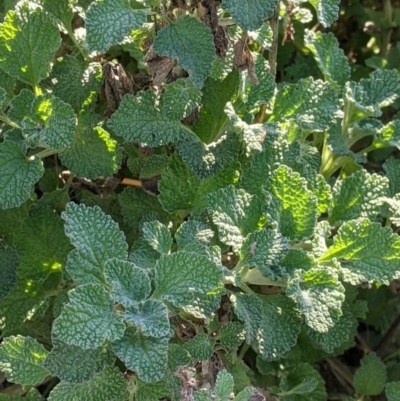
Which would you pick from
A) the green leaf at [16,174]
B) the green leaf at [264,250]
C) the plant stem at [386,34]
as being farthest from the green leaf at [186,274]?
the plant stem at [386,34]

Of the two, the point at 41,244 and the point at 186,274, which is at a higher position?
the point at 186,274

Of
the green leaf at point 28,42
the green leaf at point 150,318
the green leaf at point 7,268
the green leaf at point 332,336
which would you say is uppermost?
the green leaf at point 28,42

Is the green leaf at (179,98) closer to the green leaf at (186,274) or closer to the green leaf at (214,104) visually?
the green leaf at (214,104)

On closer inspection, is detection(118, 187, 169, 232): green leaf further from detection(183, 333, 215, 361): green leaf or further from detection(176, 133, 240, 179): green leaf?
detection(183, 333, 215, 361): green leaf

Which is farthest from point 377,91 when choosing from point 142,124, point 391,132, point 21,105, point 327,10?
point 21,105

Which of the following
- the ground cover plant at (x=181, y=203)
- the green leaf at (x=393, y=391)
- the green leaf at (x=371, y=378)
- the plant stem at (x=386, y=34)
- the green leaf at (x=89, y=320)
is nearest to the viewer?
the green leaf at (x=89, y=320)

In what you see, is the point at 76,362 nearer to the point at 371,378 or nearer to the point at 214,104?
the point at 214,104

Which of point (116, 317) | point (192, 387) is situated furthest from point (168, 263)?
point (192, 387)
